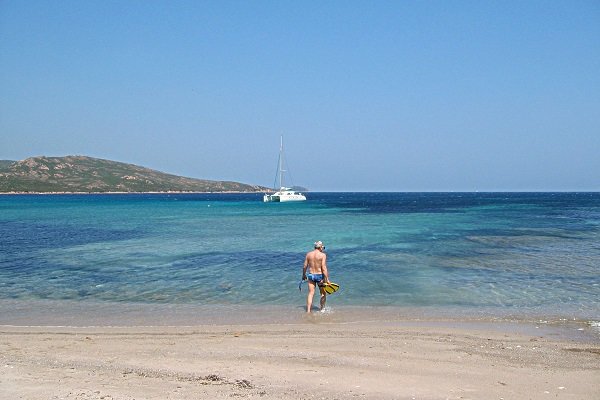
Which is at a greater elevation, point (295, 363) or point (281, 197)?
point (281, 197)

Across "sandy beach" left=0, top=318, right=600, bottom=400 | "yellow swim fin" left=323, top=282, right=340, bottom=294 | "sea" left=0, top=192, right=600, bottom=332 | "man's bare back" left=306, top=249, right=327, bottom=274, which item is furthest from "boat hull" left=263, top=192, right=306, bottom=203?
"sandy beach" left=0, top=318, right=600, bottom=400

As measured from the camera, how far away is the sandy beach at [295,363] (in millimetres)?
6918

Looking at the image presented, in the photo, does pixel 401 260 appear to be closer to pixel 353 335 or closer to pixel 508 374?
pixel 353 335

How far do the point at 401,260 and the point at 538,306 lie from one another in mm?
9963

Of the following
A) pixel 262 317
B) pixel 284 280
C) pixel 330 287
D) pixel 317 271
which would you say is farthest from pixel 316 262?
pixel 284 280

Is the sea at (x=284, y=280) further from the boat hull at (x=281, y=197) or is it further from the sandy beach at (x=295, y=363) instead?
the boat hull at (x=281, y=197)

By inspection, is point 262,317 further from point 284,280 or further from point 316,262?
point 284,280

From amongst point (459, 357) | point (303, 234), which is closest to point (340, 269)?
point (459, 357)

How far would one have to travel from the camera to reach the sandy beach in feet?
22.7

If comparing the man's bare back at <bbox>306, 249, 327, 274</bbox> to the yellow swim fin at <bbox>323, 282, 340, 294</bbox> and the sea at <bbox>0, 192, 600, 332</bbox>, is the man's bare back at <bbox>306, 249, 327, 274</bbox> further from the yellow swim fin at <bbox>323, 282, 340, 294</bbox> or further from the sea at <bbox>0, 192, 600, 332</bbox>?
the sea at <bbox>0, 192, 600, 332</bbox>

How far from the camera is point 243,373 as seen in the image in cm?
776

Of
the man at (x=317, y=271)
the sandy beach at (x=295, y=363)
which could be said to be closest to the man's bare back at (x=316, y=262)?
the man at (x=317, y=271)

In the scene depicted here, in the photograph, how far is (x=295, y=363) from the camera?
27.3 ft

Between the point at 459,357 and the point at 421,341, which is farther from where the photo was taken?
the point at 421,341
